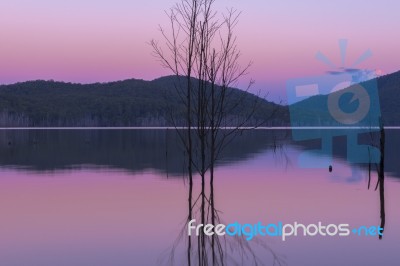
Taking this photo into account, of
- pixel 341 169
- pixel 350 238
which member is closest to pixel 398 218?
pixel 350 238

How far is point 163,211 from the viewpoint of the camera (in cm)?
2520

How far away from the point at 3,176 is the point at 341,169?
1094 inches

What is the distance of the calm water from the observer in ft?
54.3

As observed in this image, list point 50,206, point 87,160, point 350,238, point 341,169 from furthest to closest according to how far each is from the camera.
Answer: point 87,160, point 341,169, point 50,206, point 350,238

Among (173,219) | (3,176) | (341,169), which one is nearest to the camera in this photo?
(173,219)

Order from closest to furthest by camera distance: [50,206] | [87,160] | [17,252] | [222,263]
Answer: [222,263], [17,252], [50,206], [87,160]

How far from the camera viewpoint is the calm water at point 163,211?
16547 millimetres

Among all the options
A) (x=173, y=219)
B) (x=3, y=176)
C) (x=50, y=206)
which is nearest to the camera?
(x=173, y=219)

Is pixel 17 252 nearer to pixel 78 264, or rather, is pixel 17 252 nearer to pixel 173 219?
pixel 78 264

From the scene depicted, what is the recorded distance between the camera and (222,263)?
15.1m

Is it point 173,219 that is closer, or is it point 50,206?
point 173,219

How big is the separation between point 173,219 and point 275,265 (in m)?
8.17

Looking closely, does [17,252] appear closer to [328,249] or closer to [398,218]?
[328,249]

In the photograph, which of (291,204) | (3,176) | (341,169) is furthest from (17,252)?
(341,169)
